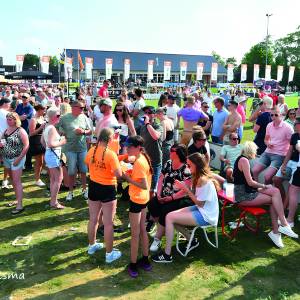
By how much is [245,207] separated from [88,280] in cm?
246

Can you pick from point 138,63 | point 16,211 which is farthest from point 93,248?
point 138,63

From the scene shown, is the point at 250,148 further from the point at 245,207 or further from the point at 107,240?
the point at 107,240

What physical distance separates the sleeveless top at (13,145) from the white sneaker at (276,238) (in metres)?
4.29

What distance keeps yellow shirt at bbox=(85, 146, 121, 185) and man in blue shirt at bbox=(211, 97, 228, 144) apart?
4.61 m

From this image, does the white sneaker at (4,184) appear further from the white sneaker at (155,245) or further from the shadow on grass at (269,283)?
the shadow on grass at (269,283)

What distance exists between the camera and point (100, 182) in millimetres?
4254

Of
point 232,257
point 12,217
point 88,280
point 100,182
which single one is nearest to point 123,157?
point 100,182

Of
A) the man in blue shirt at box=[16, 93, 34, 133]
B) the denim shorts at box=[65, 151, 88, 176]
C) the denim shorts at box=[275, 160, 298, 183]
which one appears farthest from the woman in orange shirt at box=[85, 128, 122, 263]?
the man in blue shirt at box=[16, 93, 34, 133]

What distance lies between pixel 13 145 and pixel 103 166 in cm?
255

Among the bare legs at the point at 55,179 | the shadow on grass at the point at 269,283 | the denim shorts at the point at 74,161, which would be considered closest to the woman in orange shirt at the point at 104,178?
the shadow on grass at the point at 269,283

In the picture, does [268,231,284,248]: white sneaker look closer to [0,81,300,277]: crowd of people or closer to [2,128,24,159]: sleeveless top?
[0,81,300,277]: crowd of people

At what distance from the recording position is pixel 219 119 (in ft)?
27.5

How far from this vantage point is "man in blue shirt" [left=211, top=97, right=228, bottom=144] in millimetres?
8203

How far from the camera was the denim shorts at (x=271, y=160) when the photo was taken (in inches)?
245
